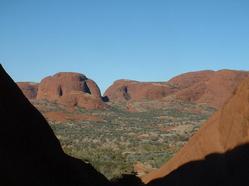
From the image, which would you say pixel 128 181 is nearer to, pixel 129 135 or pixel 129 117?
pixel 129 135

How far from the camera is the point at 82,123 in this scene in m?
110

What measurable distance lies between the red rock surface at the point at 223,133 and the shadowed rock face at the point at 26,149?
11443 mm

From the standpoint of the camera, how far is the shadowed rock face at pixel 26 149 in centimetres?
1727

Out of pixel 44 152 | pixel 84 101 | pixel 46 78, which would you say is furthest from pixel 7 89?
pixel 46 78

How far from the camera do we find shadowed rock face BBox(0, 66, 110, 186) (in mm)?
17266

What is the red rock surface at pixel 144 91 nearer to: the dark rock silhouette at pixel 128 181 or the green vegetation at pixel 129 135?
the green vegetation at pixel 129 135

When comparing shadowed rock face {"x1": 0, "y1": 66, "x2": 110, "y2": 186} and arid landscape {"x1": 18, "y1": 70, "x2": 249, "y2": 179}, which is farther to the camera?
arid landscape {"x1": 18, "y1": 70, "x2": 249, "y2": 179}

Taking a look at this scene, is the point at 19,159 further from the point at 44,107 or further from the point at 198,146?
the point at 44,107

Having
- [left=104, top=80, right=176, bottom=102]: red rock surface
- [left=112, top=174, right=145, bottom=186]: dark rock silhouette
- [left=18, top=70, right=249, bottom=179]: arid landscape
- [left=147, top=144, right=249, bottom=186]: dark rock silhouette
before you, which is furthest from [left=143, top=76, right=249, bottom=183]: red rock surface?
[left=104, top=80, right=176, bottom=102]: red rock surface

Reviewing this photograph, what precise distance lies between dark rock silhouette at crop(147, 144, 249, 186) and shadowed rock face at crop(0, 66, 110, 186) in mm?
8416

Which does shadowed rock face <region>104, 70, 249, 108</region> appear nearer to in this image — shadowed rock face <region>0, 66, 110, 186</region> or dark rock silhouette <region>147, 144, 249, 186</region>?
dark rock silhouette <region>147, 144, 249, 186</region>

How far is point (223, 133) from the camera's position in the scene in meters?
35.2

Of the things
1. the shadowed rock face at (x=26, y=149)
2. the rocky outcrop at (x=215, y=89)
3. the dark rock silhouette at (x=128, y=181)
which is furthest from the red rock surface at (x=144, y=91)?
the shadowed rock face at (x=26, y=149)

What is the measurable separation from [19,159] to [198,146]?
21913 millimetres
